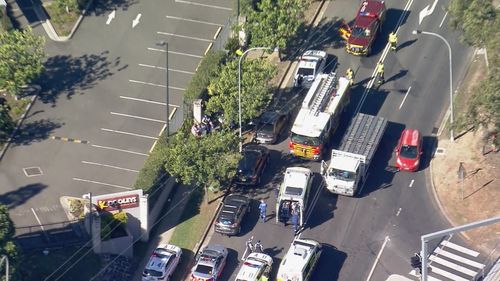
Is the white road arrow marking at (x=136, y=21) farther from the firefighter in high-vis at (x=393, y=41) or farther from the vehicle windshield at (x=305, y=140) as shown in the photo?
the firefighter in high-vis at (x=393, y=41)

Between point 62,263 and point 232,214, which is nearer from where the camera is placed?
point 62,263

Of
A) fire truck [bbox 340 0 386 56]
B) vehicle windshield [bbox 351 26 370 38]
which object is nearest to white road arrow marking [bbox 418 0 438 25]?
fire truck [bbox 340 0 386 56]

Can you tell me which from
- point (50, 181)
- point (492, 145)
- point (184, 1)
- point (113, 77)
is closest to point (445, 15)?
point (492, 145)

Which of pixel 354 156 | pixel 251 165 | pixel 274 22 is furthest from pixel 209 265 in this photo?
pixel 274 22

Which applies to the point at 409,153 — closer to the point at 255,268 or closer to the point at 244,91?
the point at 244,91

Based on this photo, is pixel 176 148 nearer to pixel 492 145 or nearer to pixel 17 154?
pixel 17 154

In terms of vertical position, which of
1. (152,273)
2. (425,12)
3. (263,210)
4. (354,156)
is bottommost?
(152,273)

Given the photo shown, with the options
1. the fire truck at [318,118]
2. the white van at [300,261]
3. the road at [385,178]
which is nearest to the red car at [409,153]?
the road at [385,178]
